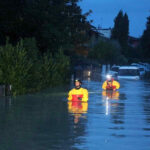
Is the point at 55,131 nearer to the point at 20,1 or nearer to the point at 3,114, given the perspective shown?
the point at 3,114

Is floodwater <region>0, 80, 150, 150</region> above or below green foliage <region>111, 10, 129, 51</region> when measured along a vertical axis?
below

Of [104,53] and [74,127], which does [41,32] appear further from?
[104,53]

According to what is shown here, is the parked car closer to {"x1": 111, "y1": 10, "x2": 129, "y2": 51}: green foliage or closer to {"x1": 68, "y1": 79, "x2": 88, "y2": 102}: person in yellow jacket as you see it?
{"x1": 68, "y1": 79, "x2": 88, "y2": 102}: person in yellow jacket

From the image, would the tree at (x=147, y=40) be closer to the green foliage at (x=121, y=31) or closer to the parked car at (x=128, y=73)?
the green foliage at (x=121, y=31)

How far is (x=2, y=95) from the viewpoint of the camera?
2505cm

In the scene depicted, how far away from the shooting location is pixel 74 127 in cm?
1362

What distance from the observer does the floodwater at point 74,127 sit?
10906 mm

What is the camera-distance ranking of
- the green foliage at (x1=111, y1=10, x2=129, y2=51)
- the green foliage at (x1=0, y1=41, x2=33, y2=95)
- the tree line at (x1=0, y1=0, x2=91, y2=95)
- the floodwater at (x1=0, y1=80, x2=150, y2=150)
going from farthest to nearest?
the green foliage at (x1=111, y1=10, x2=129, y2=51) → the tree line at (x1=0, y1=0, x2=91, y2=95) → the green foliage at (x1=0, y1=41, x2=33, y2=95) → the floodwater at (x1=0, y1=80, x2=150, y2=150)

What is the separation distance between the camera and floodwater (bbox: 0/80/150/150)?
10906mm

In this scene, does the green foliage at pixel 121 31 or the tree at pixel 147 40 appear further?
the green foliage at pixel 121 31

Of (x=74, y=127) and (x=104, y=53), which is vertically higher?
(x=104, y=53)

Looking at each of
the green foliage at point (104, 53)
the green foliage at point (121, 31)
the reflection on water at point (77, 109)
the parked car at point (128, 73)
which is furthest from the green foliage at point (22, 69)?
the green foliage at point (121, 31)

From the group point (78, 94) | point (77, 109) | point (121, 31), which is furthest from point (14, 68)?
point (121, 31)

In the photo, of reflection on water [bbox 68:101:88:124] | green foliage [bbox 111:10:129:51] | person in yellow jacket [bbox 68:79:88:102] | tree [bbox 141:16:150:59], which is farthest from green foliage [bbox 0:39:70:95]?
green foliage [bbox 111:10:129:51]
